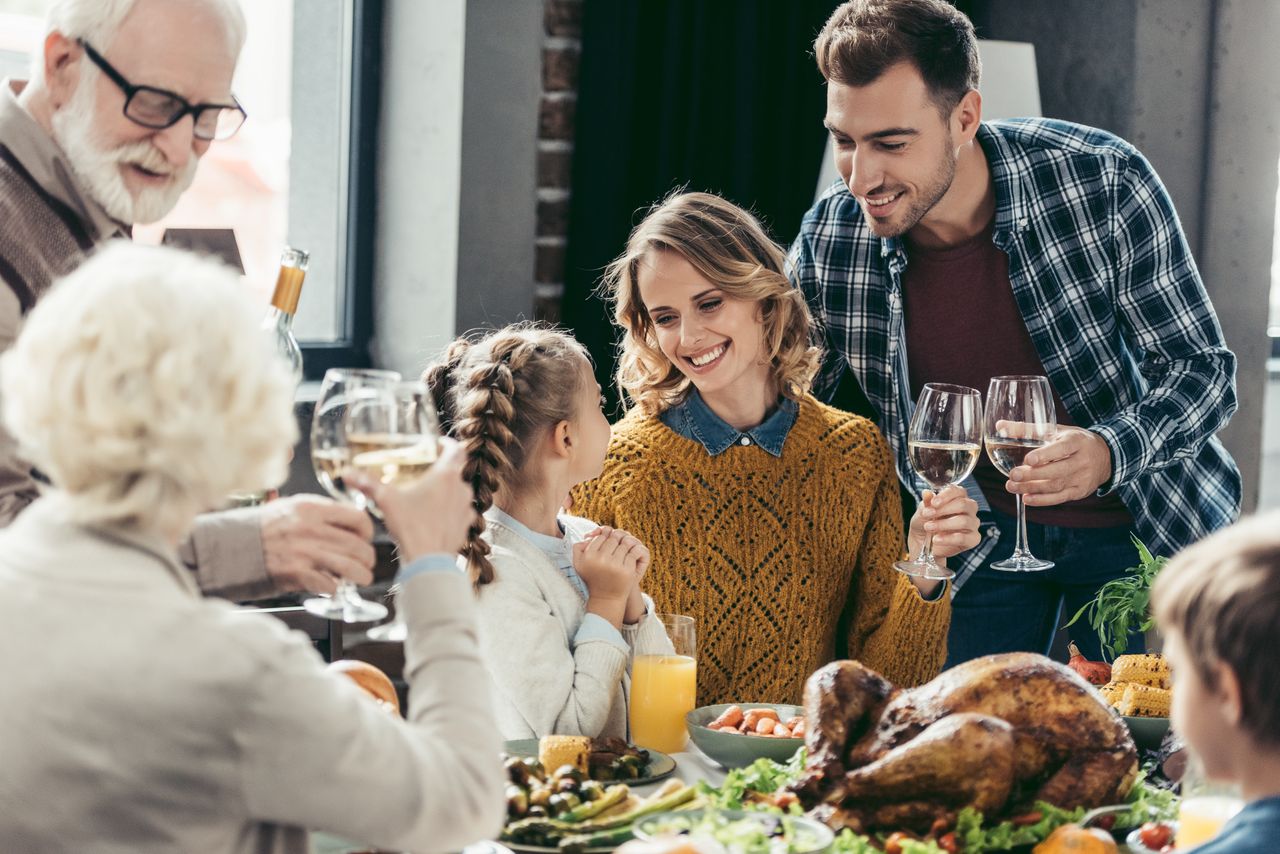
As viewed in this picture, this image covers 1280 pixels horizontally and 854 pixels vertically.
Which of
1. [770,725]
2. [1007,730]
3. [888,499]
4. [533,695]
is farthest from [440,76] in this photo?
[1007,730]

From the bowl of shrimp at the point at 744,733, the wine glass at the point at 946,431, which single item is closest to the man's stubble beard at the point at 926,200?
the wine glass at the point at 946,431

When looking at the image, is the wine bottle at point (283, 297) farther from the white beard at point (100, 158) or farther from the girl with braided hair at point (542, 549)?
the girl with braided hair at point (542, 549)

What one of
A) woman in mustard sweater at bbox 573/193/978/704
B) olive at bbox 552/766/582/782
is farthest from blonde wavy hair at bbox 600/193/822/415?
olive at bbox 552/766/582/782

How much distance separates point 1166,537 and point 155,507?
2.10 m

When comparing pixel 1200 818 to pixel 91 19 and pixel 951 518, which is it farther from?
pixel 91 19

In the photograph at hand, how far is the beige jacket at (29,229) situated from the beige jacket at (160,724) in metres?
0.39

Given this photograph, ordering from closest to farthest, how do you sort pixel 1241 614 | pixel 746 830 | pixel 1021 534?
pixel 1241 614 < pixel 746 830 < pixel 1021 534

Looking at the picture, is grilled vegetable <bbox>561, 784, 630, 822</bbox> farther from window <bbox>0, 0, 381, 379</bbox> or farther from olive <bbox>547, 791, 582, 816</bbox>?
window <bbox>0, 0, 381, 379</bbox>

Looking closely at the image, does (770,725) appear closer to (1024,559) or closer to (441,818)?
(1024,559)

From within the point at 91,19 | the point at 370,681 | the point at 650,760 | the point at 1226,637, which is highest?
the point at 91,19

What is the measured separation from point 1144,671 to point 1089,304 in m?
0.98

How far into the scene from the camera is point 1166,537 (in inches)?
103

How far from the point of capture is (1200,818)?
4.27ft

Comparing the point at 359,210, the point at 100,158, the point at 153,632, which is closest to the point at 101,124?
the point at 100,158
